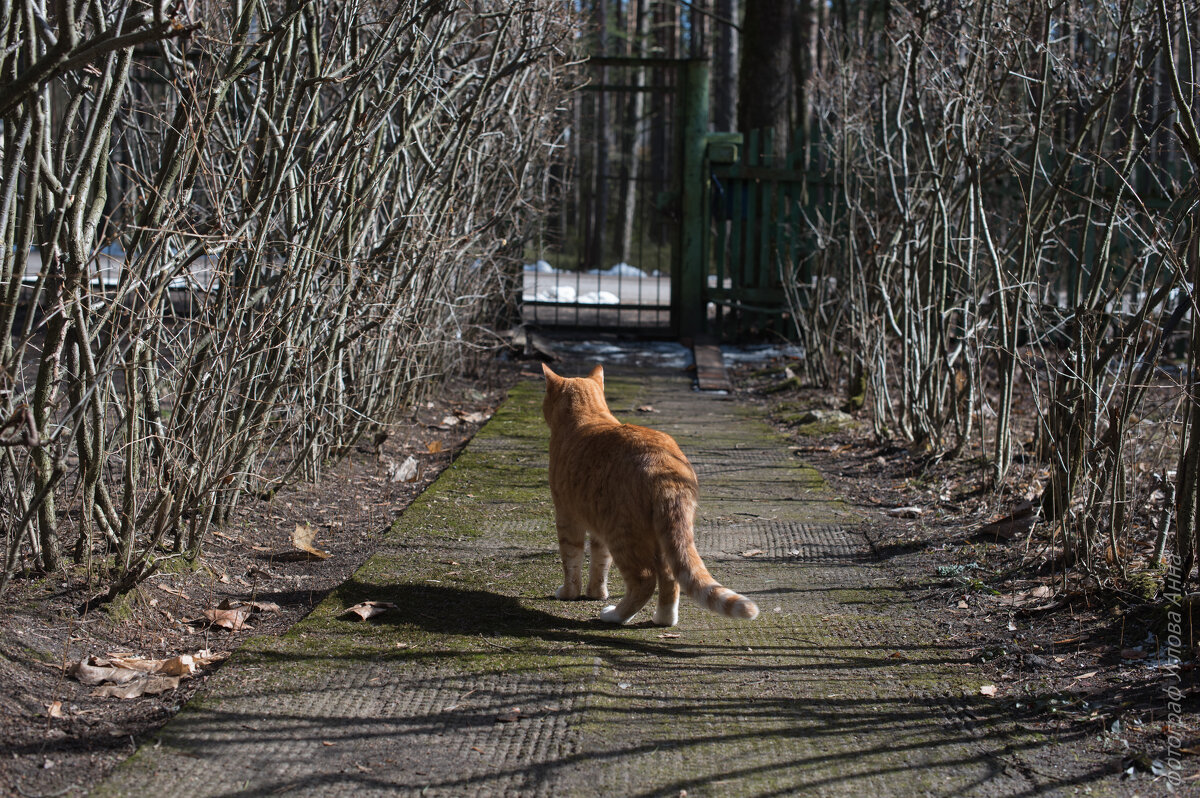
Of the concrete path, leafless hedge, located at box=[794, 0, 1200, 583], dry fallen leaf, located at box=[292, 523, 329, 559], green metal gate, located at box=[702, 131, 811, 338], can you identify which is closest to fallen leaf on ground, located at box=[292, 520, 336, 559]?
dry fallen leaf, located at box=[292, 523, 329, 559]

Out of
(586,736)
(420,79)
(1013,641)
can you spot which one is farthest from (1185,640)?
(420,79)

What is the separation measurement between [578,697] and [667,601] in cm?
72

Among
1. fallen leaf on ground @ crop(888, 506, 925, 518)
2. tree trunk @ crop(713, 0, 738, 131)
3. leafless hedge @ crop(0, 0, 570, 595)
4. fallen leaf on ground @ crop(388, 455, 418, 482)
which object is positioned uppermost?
tree trunk @ crop(713, 0, 738, 131)

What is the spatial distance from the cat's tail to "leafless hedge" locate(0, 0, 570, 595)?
172 centimetres

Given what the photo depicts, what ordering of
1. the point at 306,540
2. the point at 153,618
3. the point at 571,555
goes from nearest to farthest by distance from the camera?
1. the point at 153,618
2. the point at 571,555
3. the point at 306,540

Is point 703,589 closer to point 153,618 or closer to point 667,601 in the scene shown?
point 667,601

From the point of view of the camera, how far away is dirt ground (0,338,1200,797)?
8.52ft

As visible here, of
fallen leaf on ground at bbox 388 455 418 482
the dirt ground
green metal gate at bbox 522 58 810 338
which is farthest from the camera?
green metal gate at bbox 522 58 810 338

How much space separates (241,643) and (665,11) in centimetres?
3567

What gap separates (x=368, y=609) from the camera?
3.49 meters

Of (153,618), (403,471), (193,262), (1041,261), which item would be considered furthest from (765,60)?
(153,618)

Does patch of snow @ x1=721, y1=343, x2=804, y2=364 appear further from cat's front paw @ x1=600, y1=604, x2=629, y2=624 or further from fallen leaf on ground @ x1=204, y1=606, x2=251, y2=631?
fallen leaf on ground @ x1=204, y1=606, x2=251, y2=631

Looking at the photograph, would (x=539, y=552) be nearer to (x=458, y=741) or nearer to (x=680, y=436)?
(x=458, y=741)

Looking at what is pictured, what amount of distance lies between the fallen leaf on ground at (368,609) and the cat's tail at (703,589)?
112cm
